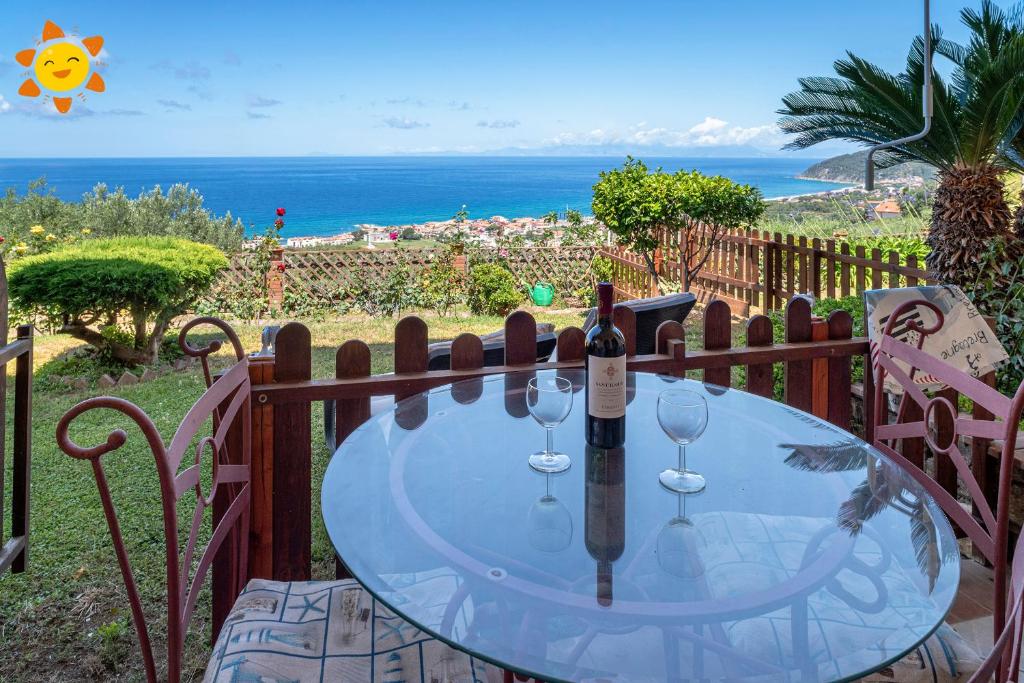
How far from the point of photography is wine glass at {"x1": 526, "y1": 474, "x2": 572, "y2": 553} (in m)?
0.88

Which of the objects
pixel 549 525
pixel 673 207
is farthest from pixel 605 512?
pixel 673 207

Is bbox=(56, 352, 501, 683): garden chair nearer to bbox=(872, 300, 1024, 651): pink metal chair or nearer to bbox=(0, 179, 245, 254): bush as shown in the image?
bbox=(872, 300, 1024, 651): pink metal chair

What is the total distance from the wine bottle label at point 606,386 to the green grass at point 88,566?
128 cm

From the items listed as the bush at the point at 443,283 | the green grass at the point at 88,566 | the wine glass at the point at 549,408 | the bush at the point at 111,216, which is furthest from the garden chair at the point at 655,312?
the bush at the point at 111,216

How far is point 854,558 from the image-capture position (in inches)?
33.3

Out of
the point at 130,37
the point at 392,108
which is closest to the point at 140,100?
the point at 130,37

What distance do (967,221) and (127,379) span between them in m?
5.46

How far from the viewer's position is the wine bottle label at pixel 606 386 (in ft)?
3.75

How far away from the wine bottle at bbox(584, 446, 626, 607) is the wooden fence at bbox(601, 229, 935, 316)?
398cm

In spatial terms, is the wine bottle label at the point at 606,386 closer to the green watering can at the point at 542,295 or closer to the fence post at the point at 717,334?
the fence post at the point at 717,334

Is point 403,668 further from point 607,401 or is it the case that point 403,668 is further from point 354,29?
point 354,29

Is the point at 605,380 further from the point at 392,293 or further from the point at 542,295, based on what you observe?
the point at 542,295

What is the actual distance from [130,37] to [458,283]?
39.5m

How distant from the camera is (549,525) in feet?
3.07
